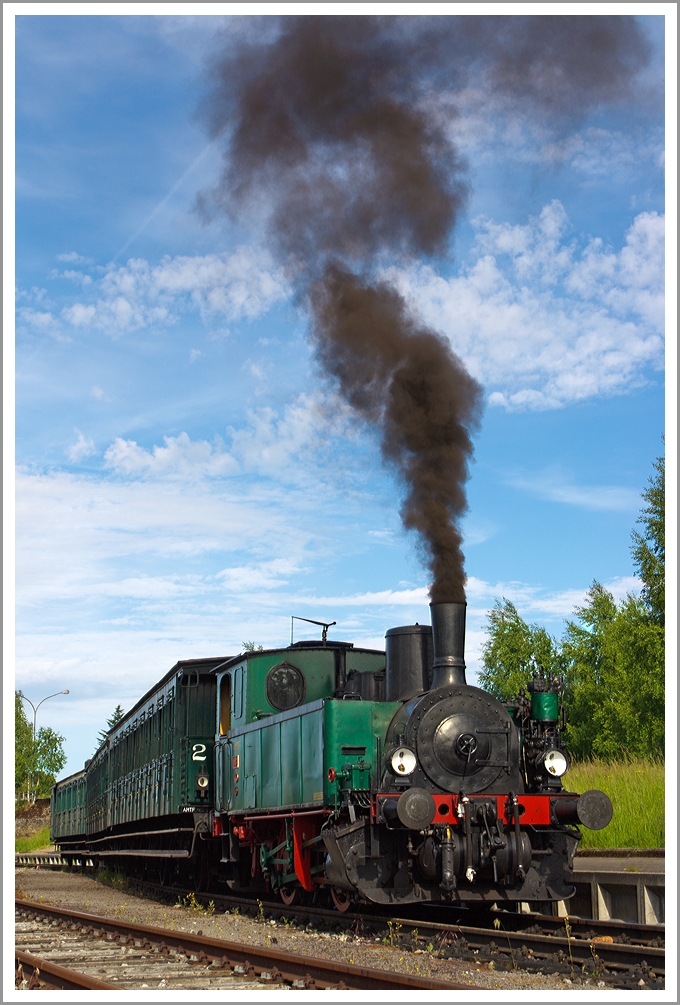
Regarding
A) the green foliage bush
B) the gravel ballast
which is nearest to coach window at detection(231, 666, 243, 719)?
the gravel ballast

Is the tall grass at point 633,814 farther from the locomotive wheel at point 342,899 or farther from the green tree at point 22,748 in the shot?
the green tree at point 22,748

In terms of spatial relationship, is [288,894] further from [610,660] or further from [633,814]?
[610,660]

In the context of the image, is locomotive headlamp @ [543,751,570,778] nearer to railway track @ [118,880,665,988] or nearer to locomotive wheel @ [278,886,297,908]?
railway track @ [118,880,665,988]

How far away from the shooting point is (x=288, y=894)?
463 inches

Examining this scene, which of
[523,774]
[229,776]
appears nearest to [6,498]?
[523,774]

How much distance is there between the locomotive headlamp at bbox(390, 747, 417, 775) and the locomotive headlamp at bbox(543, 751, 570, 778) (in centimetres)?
140

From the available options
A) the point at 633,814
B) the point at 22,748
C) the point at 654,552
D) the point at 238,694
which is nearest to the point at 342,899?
the point at 238,694

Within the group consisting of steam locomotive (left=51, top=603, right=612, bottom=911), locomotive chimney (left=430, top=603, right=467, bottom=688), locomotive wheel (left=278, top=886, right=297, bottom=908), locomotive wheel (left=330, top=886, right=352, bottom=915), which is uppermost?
locomotive chimney (left=430, top=603, right=467, bottom=688)

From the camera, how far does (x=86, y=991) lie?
20.3 feet

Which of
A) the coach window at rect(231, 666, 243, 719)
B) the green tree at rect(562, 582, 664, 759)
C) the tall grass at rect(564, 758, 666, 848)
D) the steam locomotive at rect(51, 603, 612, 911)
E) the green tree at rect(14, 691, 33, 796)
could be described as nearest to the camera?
the steam locomotive at rect(51, 603, 612, 911)

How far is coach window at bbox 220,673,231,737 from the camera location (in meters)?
13.8

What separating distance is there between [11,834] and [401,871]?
4.08 meters

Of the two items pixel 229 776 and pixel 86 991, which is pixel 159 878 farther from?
pixel 86 991

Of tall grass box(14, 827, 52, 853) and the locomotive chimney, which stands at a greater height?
the locomotive chimney
